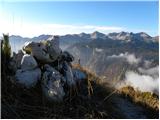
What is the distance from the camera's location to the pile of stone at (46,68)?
6913 millimetres

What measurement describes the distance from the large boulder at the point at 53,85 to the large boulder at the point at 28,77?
6.9 inches

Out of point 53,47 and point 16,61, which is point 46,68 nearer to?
point 53,47

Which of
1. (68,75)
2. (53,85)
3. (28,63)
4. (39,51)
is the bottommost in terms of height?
(53,85)

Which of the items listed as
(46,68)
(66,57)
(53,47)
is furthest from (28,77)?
(66,57)

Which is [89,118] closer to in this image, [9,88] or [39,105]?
[39,105]

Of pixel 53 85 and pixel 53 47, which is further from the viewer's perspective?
pixel 53 47

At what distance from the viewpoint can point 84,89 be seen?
7625mm

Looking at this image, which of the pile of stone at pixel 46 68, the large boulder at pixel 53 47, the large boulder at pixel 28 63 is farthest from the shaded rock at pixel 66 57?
the large boulder at pixel 28 63

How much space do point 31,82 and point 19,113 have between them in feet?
3.70

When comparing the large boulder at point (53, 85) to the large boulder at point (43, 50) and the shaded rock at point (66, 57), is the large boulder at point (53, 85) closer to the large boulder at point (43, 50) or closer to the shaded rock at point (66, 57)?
the large boulder at point (43, 50)

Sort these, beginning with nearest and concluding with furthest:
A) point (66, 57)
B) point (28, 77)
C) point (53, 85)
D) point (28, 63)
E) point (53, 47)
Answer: point (53, 85)
point (28, 77)
point (28, 63)
point (53, 47)
point (66, 57)

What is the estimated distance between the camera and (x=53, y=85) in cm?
693

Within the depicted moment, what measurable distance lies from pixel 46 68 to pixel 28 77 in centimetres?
48

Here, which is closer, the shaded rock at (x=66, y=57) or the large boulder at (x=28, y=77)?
the large boulder at (x=28, y=77)
